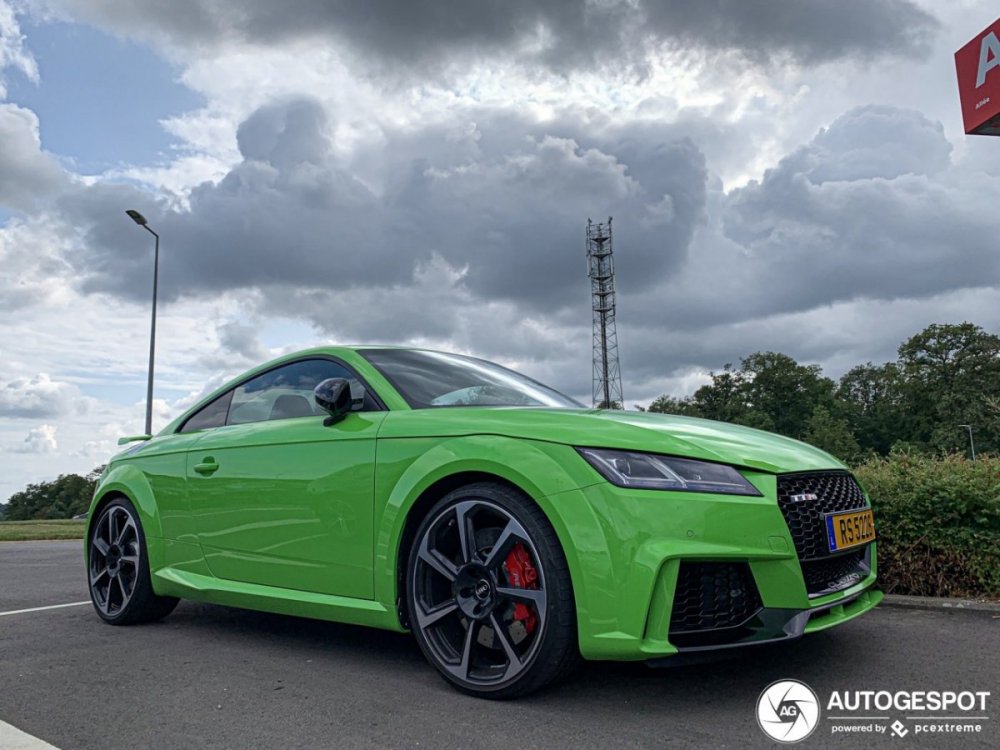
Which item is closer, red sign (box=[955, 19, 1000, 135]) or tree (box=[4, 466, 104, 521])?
red sign (box=[955, 19, 1000, 135])

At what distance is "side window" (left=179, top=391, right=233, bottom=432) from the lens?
484 cm

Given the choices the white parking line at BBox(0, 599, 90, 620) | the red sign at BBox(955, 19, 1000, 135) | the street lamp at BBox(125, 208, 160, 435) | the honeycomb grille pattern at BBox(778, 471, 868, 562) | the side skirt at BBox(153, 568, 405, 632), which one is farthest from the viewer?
the red sign at BBox(955, 19, 1000, 135)

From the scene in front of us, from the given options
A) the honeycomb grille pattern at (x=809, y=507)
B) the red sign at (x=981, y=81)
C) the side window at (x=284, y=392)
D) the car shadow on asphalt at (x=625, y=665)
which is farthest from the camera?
the red sign at (x=981, y=81)

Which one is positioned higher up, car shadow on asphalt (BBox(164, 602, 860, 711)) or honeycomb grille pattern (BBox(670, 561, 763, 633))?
honeycomb grille pattern (BBox(670, 561, 763, 633))

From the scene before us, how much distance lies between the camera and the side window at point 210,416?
484 cm

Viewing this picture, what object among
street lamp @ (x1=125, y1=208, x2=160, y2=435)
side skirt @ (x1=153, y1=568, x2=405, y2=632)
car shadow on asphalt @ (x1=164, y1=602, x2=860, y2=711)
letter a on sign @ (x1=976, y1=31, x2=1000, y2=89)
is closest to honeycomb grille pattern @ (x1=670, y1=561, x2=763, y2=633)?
car shadow on asphalt @ (x1=164, y1=602, x2=860, y2=711)

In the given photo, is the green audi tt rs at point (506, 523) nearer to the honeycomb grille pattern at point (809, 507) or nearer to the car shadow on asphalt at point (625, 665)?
the honeycomb grille pattern at point (809, 507)

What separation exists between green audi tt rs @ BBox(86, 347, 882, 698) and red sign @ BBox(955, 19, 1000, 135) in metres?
34.9

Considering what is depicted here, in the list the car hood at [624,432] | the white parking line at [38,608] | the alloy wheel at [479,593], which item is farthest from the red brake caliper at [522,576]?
the white parking line at [38,608]

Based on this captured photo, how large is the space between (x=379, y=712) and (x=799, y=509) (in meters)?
1.69

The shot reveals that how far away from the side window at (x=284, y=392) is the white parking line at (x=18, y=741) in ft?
5.77

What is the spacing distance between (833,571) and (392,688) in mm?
1764

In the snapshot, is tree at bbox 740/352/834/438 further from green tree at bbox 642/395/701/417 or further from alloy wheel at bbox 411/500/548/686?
alloy wheel at bbox 411/500/548/686

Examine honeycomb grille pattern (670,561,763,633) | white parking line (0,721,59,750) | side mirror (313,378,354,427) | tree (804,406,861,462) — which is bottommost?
white parking line (0,721,59,750)
